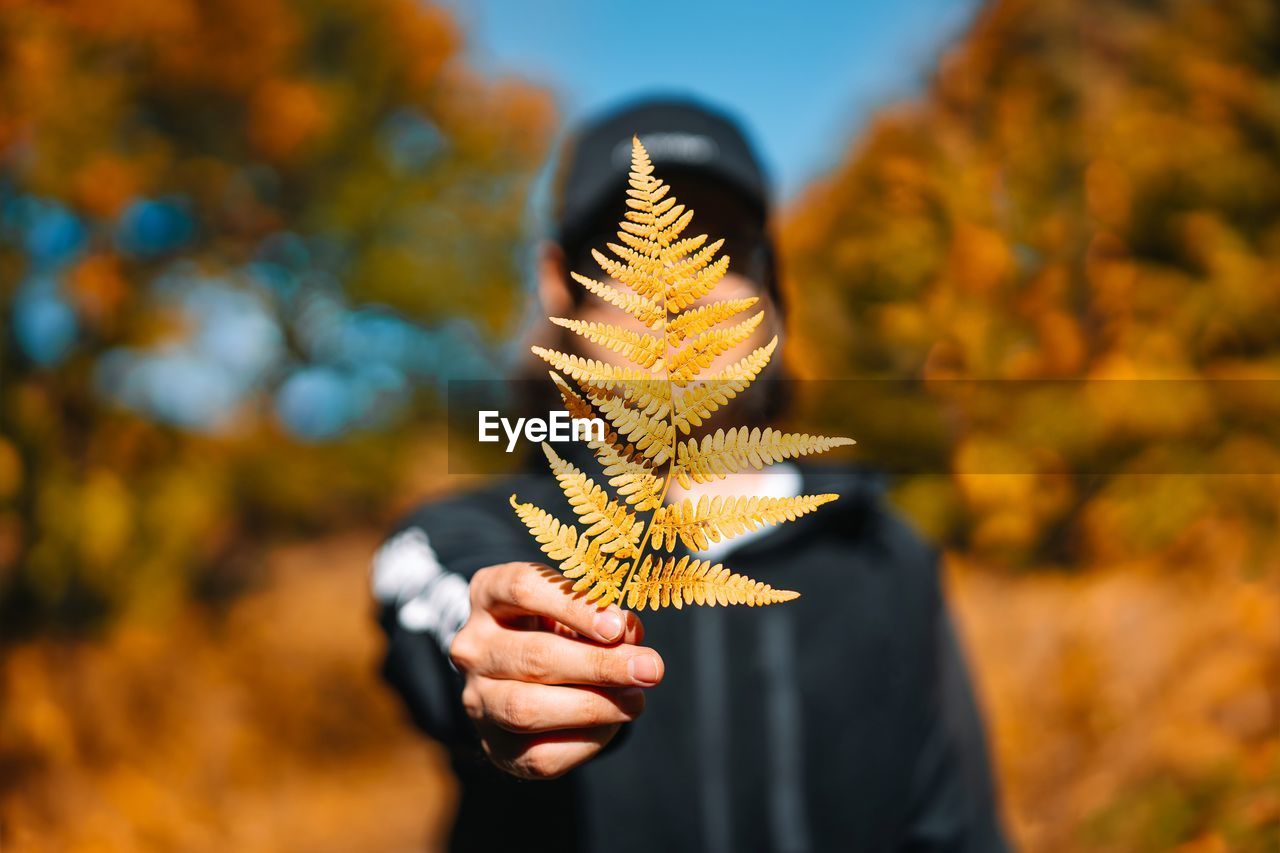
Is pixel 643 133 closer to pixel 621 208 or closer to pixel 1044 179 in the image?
pixel 621 208

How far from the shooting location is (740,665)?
1443 mm

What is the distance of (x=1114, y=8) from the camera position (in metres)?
4.67

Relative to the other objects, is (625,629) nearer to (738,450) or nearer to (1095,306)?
(738,450)

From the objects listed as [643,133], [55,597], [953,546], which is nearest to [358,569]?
[55,597]

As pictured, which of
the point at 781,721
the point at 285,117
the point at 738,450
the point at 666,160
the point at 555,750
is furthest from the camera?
the point at 285,117

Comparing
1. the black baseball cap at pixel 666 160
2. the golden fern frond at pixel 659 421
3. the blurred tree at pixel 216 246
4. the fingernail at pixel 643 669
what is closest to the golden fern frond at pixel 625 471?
the golden fern frond at pixel 659 421

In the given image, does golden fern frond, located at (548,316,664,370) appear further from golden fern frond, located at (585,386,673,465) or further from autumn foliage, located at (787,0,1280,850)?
autumn foliage, located at (787,0,1280,850)

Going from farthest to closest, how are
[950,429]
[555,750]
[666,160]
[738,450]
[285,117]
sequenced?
[285,117] < [950,429] < [666,160] < [555,750] < [738,450]

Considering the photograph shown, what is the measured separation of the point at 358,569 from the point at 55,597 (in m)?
3.30

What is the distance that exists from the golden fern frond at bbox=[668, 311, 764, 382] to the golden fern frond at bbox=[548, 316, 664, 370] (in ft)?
0.05

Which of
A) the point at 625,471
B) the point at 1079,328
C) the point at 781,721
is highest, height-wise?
the point at 1079,328

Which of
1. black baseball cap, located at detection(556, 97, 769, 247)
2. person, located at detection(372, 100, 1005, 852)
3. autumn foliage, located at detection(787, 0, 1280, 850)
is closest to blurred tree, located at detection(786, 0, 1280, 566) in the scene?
autumn foliage, located at detection(787, 0, 1280, 850)

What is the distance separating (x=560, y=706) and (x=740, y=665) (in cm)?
93

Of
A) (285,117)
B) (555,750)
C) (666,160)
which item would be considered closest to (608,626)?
(555,750)
